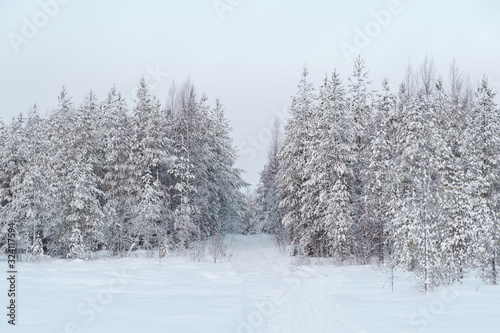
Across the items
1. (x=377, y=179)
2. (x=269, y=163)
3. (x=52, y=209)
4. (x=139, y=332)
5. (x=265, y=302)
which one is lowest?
(x=265, y=302)

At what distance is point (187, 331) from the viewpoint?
24.3 feet

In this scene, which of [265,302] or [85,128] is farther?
[85,128]

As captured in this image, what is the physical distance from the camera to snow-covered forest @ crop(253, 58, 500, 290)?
14.3 m

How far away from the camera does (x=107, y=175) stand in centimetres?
2764

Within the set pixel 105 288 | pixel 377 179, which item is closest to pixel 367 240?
pixel 377 179

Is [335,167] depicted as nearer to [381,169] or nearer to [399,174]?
[381,169]

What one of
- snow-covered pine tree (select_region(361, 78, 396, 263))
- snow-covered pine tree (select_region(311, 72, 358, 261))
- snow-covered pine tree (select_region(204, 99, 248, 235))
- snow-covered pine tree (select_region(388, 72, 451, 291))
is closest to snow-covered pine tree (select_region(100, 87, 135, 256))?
snow-covered pine tree (select_region(204, 99, 248, 235))

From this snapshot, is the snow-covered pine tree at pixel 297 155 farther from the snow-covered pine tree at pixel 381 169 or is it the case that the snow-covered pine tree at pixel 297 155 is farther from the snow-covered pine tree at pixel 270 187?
the snow-covered pine tree at pixel 270 187

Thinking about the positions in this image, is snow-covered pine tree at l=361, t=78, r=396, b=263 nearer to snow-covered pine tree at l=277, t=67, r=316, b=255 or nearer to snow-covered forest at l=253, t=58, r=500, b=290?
snow-covered forest at l=253, t=58, r=500, b=290

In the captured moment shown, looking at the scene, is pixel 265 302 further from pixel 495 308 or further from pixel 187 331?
pixel 495 308

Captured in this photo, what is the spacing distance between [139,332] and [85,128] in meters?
23.8

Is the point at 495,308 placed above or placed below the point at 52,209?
below

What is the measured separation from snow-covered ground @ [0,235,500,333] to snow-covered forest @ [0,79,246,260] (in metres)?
9.43

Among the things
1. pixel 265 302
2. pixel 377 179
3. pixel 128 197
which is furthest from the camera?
pixel 128 197
